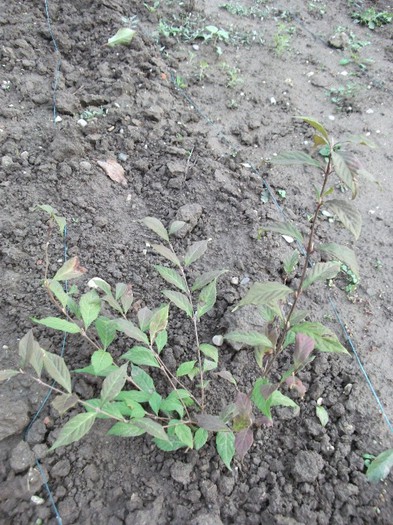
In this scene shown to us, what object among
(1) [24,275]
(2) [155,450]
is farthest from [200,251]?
(1) [24,275]

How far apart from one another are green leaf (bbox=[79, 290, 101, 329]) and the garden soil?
295 mm

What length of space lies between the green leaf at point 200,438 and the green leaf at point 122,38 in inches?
117

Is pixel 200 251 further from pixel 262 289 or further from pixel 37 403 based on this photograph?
pixel 37 403

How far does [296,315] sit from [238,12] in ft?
12.3

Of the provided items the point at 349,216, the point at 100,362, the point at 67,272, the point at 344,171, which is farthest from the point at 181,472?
the point at 344,171

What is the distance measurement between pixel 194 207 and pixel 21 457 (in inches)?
58.9

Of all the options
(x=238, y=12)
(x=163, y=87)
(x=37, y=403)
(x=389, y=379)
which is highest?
(x=238, y=12)

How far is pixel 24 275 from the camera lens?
225cm

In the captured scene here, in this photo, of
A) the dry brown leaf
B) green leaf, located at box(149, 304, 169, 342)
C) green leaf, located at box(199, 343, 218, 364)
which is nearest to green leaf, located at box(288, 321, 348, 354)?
green leaf, located at box(199, 343, 218, 364)

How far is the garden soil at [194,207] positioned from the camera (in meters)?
1.70

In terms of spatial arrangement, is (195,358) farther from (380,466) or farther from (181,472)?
(380,466)

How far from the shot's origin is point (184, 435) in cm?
157

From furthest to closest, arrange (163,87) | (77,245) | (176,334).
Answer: (163,87) < (77,245) < (176,334)

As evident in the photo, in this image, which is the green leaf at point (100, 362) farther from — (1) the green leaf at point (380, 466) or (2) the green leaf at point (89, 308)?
(1) the green leaf at point (380, 466)
